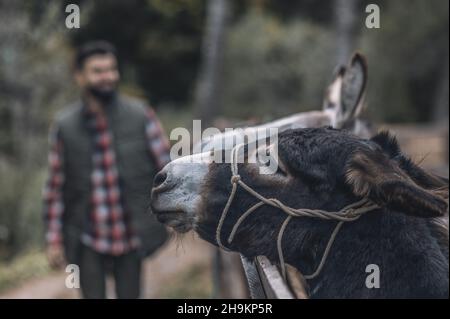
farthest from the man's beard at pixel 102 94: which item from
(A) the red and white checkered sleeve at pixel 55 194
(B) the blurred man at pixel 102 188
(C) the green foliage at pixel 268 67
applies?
(C) the green foliage at pixel 268 67

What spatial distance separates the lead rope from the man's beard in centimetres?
230

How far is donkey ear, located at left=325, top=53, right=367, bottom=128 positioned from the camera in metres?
3.59

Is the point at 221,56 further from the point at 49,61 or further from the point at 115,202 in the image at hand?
the point at 115,202

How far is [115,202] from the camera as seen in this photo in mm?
4645

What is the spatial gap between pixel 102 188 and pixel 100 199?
0.25 feet

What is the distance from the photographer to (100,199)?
15.2 feet

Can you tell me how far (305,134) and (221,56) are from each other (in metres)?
10.2

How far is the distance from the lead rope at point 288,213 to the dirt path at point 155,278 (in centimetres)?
411

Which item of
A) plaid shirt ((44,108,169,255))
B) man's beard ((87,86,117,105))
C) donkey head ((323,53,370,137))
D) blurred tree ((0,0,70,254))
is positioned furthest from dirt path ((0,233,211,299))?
donkey head ((323,53,370,137))

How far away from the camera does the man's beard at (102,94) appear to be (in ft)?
15.3

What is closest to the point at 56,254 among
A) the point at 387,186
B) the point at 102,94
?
the point at 102,94

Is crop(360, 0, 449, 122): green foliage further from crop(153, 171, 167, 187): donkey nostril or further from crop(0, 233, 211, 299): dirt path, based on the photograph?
crop(153, 171, 167, 187): donkey nostril
